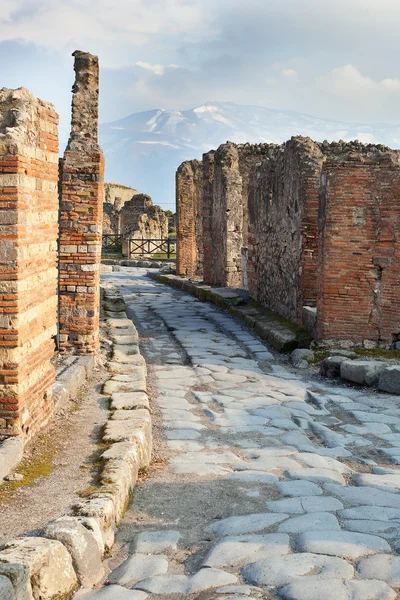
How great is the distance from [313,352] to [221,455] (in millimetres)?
4012

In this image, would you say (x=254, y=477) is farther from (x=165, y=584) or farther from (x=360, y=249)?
(x=360, y=249)

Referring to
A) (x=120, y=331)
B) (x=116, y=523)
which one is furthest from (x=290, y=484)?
(x=120, y=331)

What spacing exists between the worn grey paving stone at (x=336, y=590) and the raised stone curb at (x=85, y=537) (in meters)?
0.96

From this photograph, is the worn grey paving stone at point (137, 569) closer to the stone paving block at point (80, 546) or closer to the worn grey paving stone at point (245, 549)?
the stone paving block at point (80, 546)

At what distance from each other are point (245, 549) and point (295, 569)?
1.20 ft

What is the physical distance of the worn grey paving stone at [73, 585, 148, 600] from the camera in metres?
3.09

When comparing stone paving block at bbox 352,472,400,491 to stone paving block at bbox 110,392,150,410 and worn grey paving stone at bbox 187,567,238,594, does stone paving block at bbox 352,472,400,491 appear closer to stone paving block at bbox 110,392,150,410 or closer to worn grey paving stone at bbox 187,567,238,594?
worn grey paving stone at bbox 187,567,238,594

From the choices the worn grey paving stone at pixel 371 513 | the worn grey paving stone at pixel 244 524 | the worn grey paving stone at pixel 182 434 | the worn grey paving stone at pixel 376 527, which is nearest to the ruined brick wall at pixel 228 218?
the worn grey paving stone at pixel 182 434

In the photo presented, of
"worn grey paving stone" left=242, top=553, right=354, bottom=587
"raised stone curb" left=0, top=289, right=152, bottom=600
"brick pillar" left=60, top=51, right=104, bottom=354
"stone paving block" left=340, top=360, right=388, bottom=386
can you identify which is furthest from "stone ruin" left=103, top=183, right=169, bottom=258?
"worn grey paving stone" left=242, top=553, right=354, bottom=587

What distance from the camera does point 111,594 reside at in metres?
3.13

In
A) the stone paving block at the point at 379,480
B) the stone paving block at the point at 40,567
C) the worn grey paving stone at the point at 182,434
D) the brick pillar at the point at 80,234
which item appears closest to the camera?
the stone paving block at the point at 40,567

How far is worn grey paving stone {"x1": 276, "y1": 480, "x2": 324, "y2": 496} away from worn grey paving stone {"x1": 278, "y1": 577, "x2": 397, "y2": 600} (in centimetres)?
144

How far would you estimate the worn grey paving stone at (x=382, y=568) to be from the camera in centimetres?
320

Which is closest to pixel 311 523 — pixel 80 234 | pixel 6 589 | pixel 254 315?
pixel 6 589
